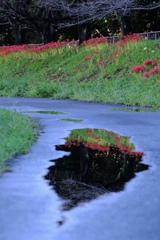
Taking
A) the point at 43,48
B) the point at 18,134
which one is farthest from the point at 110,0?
the point at 18,134

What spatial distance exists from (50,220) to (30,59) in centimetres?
3478

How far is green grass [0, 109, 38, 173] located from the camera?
9231mm

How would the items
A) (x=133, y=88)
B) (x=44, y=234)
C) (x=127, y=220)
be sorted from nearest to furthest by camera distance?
(x=44, y=234) → (x=127, y=220) → (x=133, y=88)

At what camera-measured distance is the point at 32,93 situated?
2878cm

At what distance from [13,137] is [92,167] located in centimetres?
236

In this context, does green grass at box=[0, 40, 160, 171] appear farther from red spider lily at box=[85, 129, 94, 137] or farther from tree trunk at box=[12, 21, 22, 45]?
tree trunk at box=[12, 21, 22, 45]

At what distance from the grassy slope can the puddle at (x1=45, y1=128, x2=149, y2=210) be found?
30.0 feet

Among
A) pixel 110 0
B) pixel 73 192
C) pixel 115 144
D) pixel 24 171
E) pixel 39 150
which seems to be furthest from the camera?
pixel 110 0

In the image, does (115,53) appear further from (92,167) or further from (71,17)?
(92,167)

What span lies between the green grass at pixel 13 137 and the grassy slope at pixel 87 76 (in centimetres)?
728

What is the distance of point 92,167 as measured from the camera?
8.69 m

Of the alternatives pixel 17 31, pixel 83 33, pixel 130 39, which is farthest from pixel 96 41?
pixel 17 31

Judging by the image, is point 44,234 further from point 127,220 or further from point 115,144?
point 115,144

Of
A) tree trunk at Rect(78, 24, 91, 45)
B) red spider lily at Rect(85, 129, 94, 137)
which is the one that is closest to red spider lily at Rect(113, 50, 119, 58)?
tree trunk at Rect(78, 24, 91, 45)
